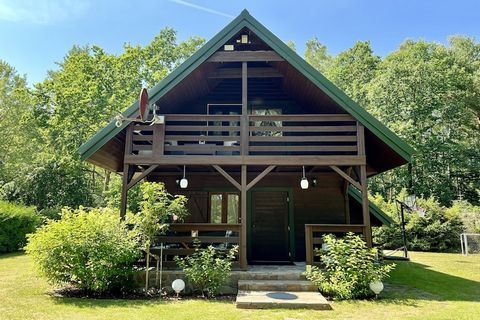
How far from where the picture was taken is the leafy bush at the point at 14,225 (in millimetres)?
14641

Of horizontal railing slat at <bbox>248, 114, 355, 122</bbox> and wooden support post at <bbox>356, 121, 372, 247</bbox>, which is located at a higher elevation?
horizontal railing slat at <bbox>248, 114, 355, 122</bbox>

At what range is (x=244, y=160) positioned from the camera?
8750 millimetres

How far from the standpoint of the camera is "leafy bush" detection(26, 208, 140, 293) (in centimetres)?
700

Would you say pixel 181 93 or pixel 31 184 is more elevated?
pixel 181 93

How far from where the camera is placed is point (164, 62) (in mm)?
27500

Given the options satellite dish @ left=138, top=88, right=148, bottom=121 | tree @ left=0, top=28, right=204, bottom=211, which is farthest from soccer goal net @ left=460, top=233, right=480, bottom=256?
tree @ left=0, top=28, right=204, bottom=211

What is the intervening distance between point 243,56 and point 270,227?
217 inches

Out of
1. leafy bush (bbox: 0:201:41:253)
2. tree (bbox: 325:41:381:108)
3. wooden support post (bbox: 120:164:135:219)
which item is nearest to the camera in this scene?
wooden support post (bbox: 120:164:135:219)

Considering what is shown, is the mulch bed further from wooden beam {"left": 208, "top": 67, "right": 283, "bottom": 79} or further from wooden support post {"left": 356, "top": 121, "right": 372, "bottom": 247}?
wooden beam {"left": 208, "top": 67, "right": 283, "bottom": 79}

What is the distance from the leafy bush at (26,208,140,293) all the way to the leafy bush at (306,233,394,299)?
4.20 m

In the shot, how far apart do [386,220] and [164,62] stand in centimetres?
2213

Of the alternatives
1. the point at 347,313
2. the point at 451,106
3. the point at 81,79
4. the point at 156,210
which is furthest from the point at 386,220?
the point at 81,79

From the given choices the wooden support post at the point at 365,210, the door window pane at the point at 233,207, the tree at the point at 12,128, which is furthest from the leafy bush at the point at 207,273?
the tree at the point at 12,128

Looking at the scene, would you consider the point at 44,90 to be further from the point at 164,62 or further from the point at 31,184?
the point at 164,62
